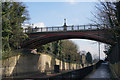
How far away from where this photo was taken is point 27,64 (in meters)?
43.3

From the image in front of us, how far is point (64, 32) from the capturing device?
4431 cm

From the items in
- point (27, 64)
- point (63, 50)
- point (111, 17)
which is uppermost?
point (111, 17)

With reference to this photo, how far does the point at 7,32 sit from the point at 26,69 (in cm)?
1134

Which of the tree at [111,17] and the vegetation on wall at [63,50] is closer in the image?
the tree at [111,17]

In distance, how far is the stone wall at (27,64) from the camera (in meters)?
34.7

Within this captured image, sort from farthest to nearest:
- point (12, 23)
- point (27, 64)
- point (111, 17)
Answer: point (27, 64), point (12, 23), point (111, 17)

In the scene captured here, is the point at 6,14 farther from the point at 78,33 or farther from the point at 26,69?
the point at 78,33

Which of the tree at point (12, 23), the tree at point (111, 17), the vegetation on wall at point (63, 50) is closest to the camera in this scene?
the tree at point (111, 17)

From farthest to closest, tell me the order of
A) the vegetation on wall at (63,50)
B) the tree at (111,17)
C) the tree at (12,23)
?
the vegetation on wall at (63,50)
the tree at (12,23)
the tree at (111,17)

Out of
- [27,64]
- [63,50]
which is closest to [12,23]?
[27,64]

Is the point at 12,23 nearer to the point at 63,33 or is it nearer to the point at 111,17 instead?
the point at 63,33

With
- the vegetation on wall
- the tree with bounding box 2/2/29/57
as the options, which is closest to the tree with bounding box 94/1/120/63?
the tree with bounding box 2/2/29/57

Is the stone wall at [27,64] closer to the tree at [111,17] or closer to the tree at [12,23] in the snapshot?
the tree at [12,23]

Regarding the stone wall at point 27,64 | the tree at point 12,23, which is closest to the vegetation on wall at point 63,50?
the stone wall at point 27,64
